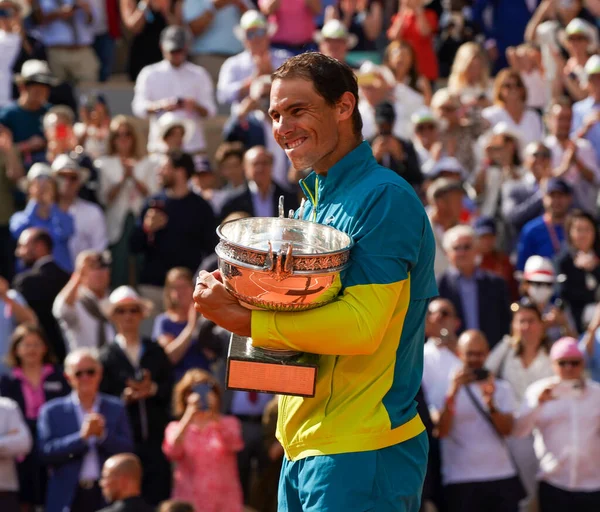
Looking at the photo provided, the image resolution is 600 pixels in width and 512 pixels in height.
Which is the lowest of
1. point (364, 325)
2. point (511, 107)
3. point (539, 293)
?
point (539, 293)

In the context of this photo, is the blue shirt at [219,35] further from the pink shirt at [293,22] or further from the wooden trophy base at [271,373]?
the wooden trophy base at [271,373]

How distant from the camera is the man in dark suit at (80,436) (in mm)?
8375

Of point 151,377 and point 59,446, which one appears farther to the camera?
point 151,377

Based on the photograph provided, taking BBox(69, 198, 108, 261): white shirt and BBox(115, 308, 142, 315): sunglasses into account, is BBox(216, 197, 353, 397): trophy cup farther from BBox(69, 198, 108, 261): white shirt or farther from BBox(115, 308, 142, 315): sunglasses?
BBox(69, 198, 108, 261): white shirt

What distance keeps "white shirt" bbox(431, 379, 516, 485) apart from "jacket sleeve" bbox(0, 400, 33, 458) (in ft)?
8.39

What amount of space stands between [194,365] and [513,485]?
225cm

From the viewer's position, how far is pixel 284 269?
3486 mm

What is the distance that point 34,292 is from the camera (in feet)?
32.9

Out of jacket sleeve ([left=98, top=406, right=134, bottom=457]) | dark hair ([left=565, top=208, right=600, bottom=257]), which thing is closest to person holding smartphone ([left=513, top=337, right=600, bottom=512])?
dark hair ([left=565, top=208, right=600, bottom=257])

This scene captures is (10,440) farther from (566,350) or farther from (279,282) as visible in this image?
(279,282)

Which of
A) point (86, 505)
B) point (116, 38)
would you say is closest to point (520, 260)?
point (86, 505)

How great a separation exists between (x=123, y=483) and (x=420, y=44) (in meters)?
7.66

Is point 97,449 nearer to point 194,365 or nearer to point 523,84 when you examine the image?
point 194,365

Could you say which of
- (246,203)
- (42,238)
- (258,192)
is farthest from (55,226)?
(258,192)
